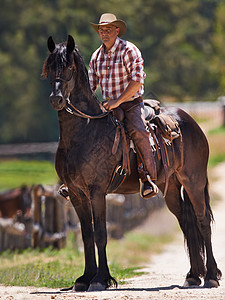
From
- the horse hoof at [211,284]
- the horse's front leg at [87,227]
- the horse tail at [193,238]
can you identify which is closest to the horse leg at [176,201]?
the horse tail at [193,238]

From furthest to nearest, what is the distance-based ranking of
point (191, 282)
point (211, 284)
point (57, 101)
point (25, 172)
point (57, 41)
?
point (57, 41) < point (25, 172) < point (191, 282) < point (211, 284) < point (57, 101)

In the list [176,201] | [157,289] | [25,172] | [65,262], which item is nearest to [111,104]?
[176,201]

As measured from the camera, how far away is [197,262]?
832 centimetres

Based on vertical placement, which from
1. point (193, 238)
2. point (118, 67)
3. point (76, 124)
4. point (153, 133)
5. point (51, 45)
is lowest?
point (193, 238)

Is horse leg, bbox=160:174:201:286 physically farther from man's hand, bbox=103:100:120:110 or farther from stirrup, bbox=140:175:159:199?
man's hand, bbox=103:100:120:110

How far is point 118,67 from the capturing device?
7.52 meters

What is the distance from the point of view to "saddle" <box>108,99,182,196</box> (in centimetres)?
748

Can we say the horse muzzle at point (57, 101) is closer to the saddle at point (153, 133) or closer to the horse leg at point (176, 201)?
the saddle at point (153, 133)

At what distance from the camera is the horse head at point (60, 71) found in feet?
22.7

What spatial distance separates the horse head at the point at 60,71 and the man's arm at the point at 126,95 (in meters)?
0.47

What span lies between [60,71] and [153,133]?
160 cm

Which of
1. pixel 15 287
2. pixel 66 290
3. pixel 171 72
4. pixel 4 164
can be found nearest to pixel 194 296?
pixel 66 290

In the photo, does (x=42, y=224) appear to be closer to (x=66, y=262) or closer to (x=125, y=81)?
(x=66, y=262)

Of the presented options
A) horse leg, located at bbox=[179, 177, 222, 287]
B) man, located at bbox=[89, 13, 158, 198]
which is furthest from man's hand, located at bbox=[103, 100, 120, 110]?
horse leg, located at bbox=[179, 177, 222, 287]
